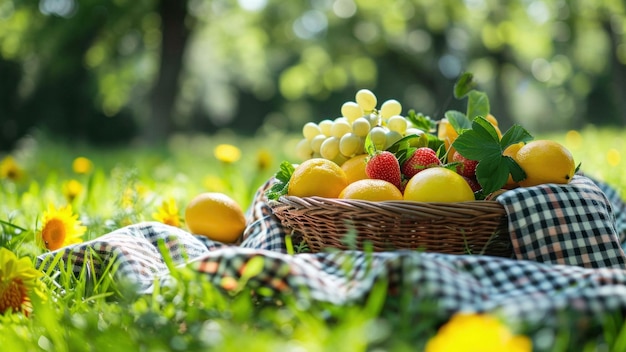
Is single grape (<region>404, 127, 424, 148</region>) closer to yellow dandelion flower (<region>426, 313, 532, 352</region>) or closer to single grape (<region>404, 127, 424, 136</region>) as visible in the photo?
single grape (<region>404, 127, 424, 136</region>)

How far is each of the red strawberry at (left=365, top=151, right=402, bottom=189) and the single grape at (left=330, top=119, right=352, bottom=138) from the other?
27 centimetres

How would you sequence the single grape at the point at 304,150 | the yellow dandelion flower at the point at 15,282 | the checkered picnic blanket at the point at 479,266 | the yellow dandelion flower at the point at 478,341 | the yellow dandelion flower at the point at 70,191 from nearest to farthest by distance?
1. the yellow dandelion flower at the point at 478,341
2. the checkered picnic blanket at the point at 479,266
3. the yellow dandelion flower at the point at 15,282
4. the single grape at the point at 304,150
5. the yellow dandelion flower at the point at 70,191

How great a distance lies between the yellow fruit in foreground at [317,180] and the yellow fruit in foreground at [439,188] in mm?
223

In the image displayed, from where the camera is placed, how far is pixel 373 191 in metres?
1.57

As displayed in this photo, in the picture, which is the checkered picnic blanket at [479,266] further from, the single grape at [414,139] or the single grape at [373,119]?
the single grape at [373,119]

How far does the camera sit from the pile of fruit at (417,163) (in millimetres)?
1572

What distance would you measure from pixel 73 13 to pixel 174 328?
8.48 metres

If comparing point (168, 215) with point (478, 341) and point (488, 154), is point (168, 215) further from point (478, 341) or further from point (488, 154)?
point (478, 341)

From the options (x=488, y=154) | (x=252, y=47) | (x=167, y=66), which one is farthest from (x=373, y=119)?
(x=252, y=47)

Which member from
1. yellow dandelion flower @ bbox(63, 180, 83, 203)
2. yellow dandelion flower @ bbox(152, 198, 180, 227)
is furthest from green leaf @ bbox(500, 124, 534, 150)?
yellow dandelion flower @ bbox(63, 180, 83, 203)

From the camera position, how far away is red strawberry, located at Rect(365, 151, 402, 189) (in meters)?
1.67

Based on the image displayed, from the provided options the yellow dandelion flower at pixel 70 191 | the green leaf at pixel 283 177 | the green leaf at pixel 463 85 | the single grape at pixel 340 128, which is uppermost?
the green leaf at pixel 463 85

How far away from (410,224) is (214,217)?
78cm

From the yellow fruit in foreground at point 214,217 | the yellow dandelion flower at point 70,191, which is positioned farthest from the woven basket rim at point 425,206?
the yellow dandelion flower at point 70,191
